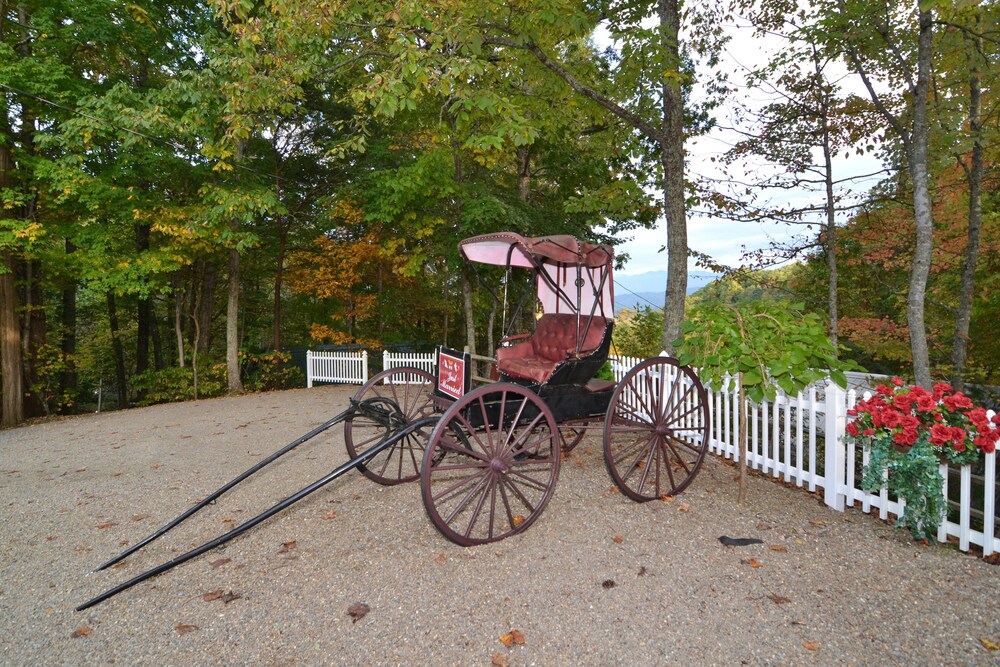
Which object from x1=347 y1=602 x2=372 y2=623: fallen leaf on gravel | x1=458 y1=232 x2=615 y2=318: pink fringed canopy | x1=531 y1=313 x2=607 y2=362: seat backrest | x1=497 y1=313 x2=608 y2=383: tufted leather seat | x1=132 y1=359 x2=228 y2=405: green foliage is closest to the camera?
x1=347 y1=602 x2=372 y2=623: fallen leaf on gravel

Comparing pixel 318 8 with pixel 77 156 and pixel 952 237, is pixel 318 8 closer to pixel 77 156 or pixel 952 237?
pixel 77 156

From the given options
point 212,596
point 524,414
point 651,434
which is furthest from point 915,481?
point 212,596

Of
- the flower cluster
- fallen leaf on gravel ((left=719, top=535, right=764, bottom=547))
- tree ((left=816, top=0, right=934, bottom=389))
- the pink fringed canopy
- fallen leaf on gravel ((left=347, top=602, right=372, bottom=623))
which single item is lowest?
fallen leaf on gravel ((left=347, top=602, right=372, bottom=623))

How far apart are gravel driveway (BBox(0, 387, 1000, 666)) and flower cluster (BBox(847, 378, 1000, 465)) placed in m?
0.71

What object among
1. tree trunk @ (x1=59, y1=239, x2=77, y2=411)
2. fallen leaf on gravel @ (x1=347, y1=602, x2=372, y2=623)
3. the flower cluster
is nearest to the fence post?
the flower cluster

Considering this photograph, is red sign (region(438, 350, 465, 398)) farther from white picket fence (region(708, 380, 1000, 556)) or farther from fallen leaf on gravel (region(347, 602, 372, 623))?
white picket fence (region(708, 380, 1000, 556))

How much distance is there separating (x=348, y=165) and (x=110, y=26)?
6.27m

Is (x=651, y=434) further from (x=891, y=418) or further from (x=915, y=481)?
(x=915, y=481)

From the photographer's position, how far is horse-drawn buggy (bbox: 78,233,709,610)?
3426 mm

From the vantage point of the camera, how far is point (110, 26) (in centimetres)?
984

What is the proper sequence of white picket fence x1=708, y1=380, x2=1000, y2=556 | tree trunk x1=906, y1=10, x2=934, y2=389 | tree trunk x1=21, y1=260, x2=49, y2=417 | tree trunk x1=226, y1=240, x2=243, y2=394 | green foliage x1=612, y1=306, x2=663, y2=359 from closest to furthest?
1. white picket fence x1=708, y1=380, x2=1000, y2=556
2. tree trunk x1=906, y1=10, x2=934, y2=389
3. tree trunk x1=21, y1=260, x2=49, y2=417
4. green foliage x1=612, y1=306, x2=663, y2=359
5. tree trunk x1=226, y1=240, x2=243, y2=394

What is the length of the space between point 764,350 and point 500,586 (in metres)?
2.77

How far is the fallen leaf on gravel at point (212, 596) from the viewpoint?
9.45 ft

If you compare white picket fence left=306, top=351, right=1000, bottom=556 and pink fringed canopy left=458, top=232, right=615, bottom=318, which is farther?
pink fringed canopy left=458, top=232, right=615, bottom=318
